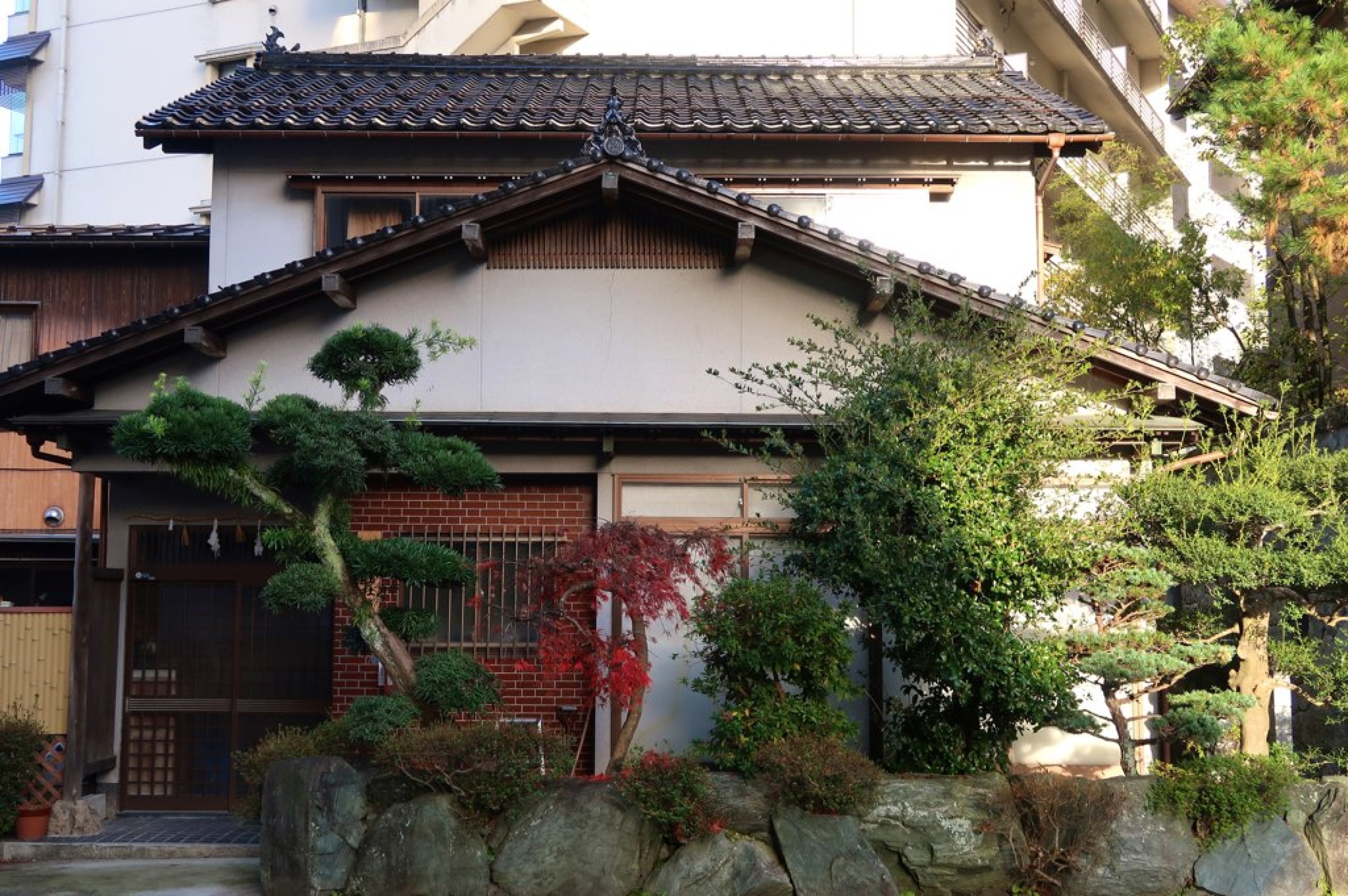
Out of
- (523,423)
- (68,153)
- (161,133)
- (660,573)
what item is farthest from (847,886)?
(68,153)

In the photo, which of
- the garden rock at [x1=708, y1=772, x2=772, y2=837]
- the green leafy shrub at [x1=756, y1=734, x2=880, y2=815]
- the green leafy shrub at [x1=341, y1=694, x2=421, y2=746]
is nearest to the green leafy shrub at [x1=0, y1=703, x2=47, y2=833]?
the green leafy shrub at [x1=341, y1=694, x2=421, y2=746]

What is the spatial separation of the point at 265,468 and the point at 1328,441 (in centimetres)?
1033

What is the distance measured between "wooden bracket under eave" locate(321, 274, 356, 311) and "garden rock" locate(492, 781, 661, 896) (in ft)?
17.8

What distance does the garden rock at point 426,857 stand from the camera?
9211 mm

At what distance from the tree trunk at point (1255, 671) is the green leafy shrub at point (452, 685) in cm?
608

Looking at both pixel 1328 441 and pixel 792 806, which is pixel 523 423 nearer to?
pixel 792 806

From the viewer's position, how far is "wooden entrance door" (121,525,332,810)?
12984mm

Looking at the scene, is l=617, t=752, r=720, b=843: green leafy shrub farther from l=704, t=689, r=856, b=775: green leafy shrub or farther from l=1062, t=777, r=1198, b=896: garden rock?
l=1062, t=777, r=1198, b=896: garden rock

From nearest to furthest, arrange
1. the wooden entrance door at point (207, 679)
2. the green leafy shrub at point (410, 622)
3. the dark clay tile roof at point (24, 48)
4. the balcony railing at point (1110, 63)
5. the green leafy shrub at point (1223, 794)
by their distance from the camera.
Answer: the green leafy shrub at point (1223, 794) < the green leafy shrub at point (410, 622) < the wooden entrance door at point (207, 679) < the balcony railing at point (1110, 63) < the dark clay tile roof at point (24, 48)

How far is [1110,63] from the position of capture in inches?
1127

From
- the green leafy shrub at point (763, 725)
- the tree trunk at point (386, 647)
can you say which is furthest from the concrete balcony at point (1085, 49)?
the tree trunk at point (386, 647)

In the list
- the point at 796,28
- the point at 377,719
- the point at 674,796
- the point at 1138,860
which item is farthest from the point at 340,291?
the point at 796,28

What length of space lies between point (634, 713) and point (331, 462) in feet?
9.76

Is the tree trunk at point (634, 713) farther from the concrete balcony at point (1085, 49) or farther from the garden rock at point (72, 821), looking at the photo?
the concrete balcony at point (1085, 49)
